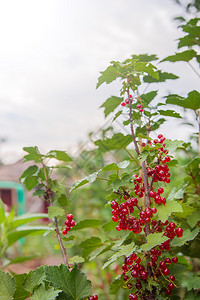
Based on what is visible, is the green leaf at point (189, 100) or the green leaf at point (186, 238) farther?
the green leaf at point (189, 100)

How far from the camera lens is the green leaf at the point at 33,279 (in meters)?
0.59

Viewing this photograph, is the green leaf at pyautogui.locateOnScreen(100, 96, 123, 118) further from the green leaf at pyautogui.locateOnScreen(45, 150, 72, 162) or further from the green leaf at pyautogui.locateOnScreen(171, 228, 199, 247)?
the green leaf at pyautogui.locateOnScreen(171, 228, 199, 247)

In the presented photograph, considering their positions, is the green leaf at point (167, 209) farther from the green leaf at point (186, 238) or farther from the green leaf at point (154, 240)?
the green leaf at point (186, 238)

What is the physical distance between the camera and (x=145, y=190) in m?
0.62

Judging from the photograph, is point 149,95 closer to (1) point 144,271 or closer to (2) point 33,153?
(2) point 33,153

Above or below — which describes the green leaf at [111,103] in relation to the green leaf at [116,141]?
above

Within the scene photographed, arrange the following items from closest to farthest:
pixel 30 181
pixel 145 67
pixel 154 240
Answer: pixel 154 240 < pixel 145 67 < pixel 30 181

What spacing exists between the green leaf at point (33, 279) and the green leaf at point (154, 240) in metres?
0.18

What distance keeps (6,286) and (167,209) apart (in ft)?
1.01

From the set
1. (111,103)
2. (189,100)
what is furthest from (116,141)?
(189,100)

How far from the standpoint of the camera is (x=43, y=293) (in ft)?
1.86

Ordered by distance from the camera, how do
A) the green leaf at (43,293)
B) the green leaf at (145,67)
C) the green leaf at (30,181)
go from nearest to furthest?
the green leaf at (43,293)
the green leaf at (145,67)
the green leaf at (30,181)

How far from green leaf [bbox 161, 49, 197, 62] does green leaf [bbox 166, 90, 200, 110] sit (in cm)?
10

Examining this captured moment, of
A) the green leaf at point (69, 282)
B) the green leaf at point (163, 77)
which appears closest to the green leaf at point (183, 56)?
the green leaf at point (163, 77)
